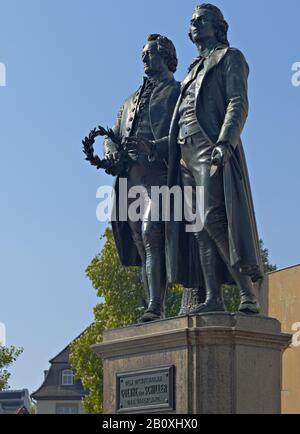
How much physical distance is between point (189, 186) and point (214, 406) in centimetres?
239

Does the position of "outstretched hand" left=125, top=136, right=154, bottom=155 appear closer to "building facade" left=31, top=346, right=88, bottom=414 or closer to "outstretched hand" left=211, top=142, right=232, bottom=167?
"outstretched hand" left=211, top=142, right=232, bottom=167

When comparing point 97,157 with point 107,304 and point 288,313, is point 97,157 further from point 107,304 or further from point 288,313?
point 107,304

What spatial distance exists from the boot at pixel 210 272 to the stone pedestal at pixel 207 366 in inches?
17.7

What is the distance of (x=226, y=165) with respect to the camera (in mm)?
11875

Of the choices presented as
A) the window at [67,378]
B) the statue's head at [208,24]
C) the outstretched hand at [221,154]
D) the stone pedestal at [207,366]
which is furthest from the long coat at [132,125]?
the window at [67,378]

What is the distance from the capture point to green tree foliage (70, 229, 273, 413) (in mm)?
39500

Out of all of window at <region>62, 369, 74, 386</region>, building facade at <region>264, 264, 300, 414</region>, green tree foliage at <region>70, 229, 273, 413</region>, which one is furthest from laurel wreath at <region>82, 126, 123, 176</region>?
window at <region>62, 369, 74, 386</region>

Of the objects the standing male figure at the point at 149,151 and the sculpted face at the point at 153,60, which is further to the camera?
the sculpted face at the point at 153,60

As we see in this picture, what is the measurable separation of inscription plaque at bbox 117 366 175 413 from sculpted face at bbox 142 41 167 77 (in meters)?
3.43

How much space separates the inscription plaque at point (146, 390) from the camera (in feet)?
37.8

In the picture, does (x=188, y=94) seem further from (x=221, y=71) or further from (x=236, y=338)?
(x=236, y=338)

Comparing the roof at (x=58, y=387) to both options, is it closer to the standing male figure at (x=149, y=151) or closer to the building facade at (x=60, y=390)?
the building facade at (x=60, y=390)
